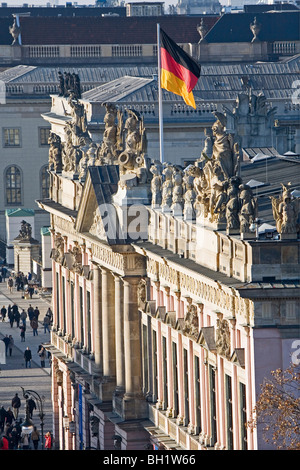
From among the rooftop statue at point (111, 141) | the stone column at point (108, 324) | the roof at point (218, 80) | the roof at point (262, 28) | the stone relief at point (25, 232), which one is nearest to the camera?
the stone column at point (108, 324)

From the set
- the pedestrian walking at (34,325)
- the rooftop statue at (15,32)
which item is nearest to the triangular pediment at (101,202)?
the pedestrian walking at (34,325)

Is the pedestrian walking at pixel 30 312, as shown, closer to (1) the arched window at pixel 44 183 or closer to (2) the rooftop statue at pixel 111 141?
(2) the rooftop statue at pixel 111 141

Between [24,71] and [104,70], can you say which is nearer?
[104,70]

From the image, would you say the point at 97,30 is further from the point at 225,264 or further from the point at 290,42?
the point at 225,264

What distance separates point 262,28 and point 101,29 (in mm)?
14104

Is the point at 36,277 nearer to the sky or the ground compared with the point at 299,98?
nearer to the ground

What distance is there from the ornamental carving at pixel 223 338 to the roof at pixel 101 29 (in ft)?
345

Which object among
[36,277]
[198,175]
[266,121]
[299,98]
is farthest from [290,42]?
[198,175]

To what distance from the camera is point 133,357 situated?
64875 millimetres

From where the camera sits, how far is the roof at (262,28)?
491 ft

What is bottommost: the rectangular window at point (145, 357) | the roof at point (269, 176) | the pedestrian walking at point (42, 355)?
the pedestrian walking at point (42, 355)

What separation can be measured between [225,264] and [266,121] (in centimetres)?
3384

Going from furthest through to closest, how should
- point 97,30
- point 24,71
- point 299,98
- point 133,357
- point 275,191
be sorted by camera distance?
point 97,30
point 24,71
point 299,98
point 133,357
point 275,191

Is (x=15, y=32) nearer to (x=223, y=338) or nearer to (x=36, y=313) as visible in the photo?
(x=36, y=313)
